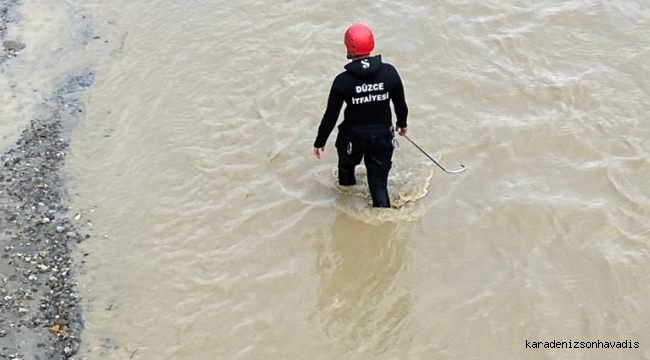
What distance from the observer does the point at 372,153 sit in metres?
6.40

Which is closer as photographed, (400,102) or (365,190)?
(400,102)

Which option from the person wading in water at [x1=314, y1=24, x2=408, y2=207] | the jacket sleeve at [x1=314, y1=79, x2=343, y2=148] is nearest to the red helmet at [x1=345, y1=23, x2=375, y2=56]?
the person wading in water at [x1=314, y1=24, x2=408, y2=207]

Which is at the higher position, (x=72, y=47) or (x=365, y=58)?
(x=365, y=58)

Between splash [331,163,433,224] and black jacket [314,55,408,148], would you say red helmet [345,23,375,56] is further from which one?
splash [331,163,433,224]

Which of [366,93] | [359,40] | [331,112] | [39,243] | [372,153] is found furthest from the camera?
[39,243]

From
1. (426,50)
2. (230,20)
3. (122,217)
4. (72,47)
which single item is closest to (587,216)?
(426,50)

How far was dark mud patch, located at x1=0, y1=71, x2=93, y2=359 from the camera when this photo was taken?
5855 mm

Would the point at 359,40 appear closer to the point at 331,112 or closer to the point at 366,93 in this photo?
the point at 366,93

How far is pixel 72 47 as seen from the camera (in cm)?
962

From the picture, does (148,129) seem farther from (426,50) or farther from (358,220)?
(426,50)

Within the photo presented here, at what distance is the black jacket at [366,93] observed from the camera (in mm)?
5863

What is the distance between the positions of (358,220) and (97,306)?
249 cm

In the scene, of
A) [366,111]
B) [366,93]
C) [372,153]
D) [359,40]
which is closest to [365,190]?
[372,153]

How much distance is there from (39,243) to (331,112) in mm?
3031
